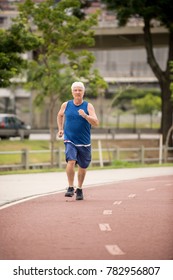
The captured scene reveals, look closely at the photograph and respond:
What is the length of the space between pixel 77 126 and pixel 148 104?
80.9m

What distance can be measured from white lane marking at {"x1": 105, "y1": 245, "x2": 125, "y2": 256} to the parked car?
40.8 m

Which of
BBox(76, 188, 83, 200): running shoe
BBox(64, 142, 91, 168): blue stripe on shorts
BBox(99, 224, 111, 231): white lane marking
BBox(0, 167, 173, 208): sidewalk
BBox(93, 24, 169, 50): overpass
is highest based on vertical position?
BBox(93, 24, 169, 50): overpass

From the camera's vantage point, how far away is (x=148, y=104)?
95625mm

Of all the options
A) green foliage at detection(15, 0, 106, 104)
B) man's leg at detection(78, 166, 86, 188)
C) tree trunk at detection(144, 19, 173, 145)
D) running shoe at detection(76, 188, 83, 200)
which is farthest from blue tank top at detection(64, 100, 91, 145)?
tree trunk at detection(144, 19, 173, 145)

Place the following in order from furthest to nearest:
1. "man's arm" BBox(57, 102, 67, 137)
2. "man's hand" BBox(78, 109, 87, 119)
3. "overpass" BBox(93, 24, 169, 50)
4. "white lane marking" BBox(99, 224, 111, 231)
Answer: "overpass" BBox(93, 24, 169, 50) → "man's arm" BBox(57, 102, 67, 137) → "man's hand" BBox(78, 109, 87, 119) → "white lane marking" BBox(99, 224, 111, 231)

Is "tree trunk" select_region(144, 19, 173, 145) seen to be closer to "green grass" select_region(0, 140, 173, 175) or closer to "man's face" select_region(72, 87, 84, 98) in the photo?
"green grass" select_region(0, 140, 173, 175)

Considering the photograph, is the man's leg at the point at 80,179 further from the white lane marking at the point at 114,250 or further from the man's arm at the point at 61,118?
the white lane marking at the point at 114,250

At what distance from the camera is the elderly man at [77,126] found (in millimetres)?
14820

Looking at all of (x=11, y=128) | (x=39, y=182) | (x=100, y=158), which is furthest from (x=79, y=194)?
(x=11, y=128)

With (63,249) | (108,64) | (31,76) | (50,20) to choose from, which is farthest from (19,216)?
(108,64)

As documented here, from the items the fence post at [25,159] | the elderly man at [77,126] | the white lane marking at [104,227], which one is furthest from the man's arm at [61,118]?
the fence post at [25,159]

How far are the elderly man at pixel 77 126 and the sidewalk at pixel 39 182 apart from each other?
1.36 metres

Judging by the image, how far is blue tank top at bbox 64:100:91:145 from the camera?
49.2 ft
